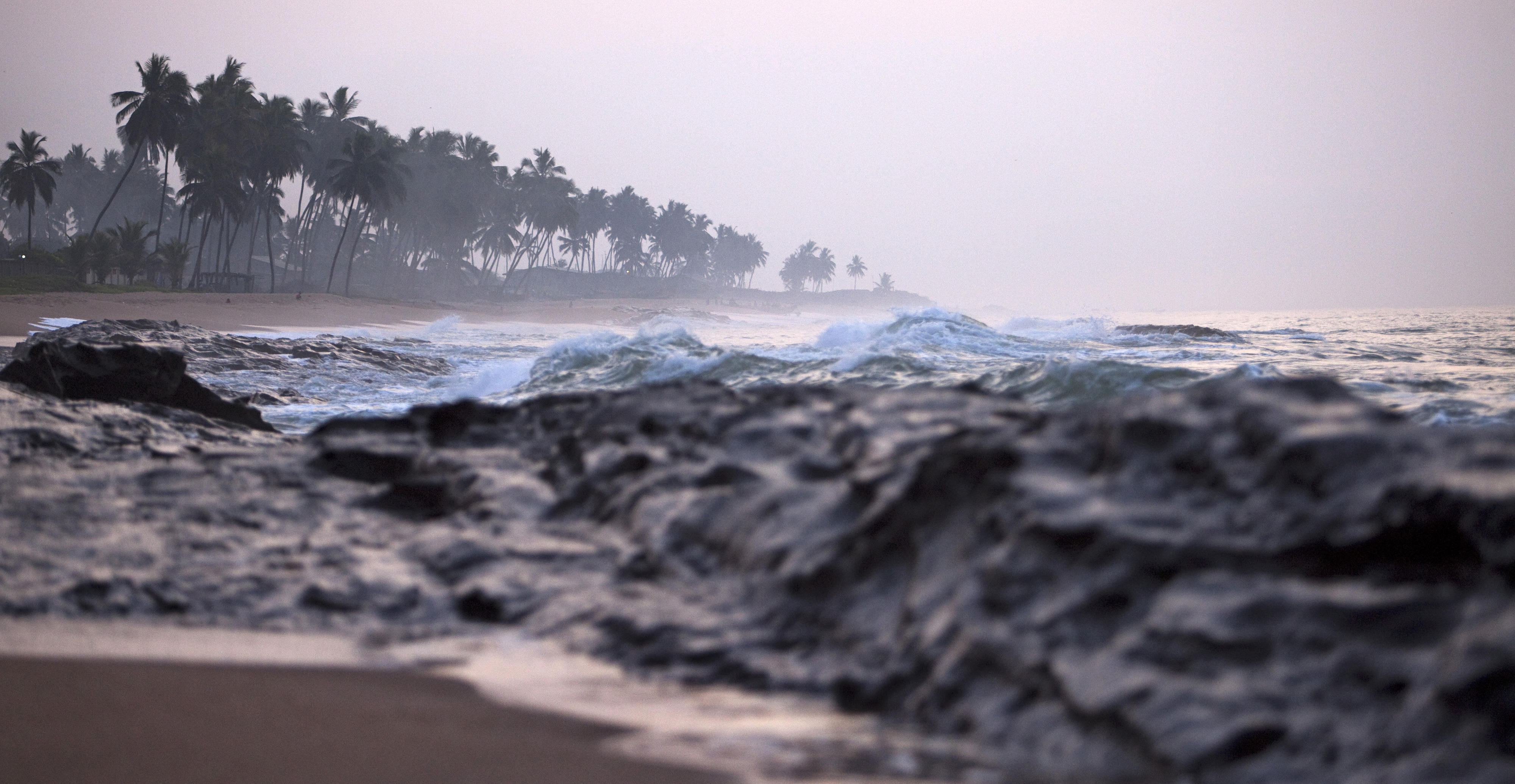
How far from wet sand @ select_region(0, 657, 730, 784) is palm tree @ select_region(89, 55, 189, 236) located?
4205 centimetres

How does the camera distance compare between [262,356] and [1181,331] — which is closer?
[262,356]

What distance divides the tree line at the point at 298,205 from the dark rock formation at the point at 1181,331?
32.8 meters

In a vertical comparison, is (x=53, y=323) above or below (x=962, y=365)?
below

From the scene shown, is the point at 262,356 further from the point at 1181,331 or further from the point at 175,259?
the point at 175,259

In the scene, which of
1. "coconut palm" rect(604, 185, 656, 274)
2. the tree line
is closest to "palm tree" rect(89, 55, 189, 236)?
the tree line

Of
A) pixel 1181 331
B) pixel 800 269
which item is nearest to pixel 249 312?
pixel 1181 331

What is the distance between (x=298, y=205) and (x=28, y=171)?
575 inches

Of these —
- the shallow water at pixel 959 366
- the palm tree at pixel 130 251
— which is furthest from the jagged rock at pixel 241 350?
the palm tree at pixel 130 251

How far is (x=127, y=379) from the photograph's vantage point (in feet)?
18.6

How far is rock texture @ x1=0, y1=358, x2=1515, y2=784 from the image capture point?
1.37 meters

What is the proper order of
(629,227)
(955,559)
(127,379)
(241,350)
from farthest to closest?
(629,227), (241,350), (127,379), (955,559)

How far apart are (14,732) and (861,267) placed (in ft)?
547

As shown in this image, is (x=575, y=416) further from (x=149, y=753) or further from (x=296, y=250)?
(x=296, y=250)

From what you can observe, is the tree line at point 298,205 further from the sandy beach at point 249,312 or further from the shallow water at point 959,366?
the shallow water at point 959,366
